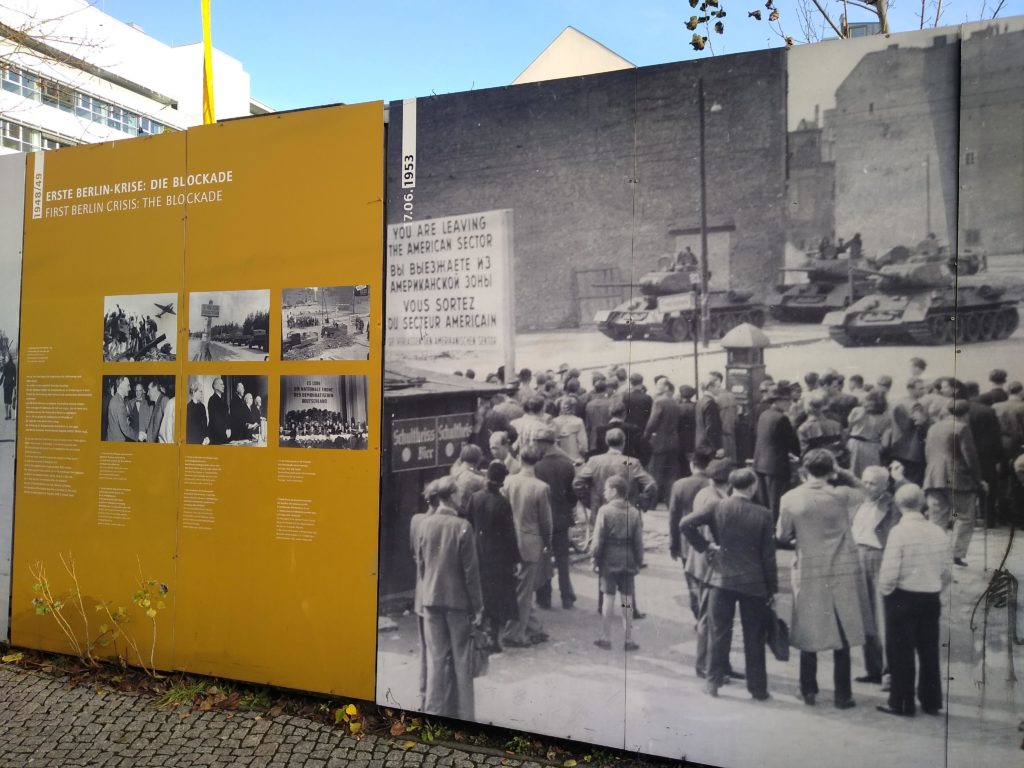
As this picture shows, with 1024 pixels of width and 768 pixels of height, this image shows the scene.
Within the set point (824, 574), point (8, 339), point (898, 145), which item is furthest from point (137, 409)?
point (898, 145)

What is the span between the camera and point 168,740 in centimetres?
385

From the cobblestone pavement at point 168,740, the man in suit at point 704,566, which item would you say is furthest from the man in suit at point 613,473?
the cobblestone pavement at point 168,740

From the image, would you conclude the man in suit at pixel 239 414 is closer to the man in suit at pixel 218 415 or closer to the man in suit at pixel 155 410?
the man in suit at pixel 218 415

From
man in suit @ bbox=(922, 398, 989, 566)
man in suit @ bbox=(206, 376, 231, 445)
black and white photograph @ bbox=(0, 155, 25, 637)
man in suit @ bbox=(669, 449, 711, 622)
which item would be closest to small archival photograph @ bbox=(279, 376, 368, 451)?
man in suit @ bbox=(206, 376, 231, 445)

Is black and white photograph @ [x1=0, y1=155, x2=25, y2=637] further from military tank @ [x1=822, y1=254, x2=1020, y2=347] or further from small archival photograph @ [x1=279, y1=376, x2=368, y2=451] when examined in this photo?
military tank @ [x1=822, y1=254, x2=1020, y2=347]

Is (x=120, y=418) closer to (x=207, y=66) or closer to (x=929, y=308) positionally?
(x=207, y=66)

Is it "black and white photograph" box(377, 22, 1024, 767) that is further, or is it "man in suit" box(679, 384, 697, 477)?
"man in suit" box(679, 384, 697, 477)

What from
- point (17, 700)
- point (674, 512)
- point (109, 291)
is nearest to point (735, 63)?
point (674, 512)

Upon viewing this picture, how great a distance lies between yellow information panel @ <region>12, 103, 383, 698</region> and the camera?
4.02 m

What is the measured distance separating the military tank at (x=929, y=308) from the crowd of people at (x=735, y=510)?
17cm

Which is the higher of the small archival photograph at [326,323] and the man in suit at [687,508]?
the small archival photograph at [326,323]

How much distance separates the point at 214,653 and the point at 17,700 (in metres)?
1.18

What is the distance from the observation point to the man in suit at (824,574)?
3166 mm

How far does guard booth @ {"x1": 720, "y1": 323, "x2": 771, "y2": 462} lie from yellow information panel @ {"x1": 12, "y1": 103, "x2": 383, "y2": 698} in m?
1.82
